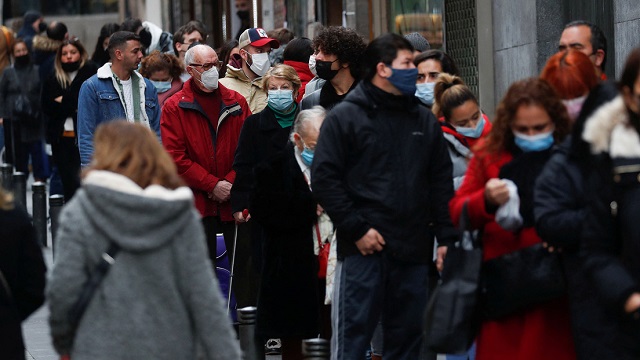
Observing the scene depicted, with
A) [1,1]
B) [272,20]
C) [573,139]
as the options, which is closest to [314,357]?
[573,139]

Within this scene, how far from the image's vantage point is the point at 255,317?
867 centimetres

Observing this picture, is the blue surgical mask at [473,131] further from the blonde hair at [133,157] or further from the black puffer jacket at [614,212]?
the blonde hair at [133,157]

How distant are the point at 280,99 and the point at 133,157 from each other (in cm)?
425

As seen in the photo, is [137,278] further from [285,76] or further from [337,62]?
[285,76]

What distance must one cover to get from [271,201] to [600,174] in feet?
10.1

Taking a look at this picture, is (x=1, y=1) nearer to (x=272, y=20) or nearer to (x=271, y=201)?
(x=272, y=20)

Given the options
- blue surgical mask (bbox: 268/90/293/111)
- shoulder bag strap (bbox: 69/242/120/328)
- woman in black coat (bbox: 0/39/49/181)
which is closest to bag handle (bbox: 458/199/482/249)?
shoulder bag strap (bbox: 69/242/120/328)

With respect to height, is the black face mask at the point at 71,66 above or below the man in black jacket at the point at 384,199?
above

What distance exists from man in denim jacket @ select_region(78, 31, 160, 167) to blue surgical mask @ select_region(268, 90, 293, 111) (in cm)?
184

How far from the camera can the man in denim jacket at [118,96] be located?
11.0 meters

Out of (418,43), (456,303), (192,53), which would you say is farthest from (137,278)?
(418,43)

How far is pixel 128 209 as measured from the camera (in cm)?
523

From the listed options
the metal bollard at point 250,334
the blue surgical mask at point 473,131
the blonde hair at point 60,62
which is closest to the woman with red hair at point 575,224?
the blue surgical mask at point 473,131

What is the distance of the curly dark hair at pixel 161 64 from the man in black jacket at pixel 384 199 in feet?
18.6
